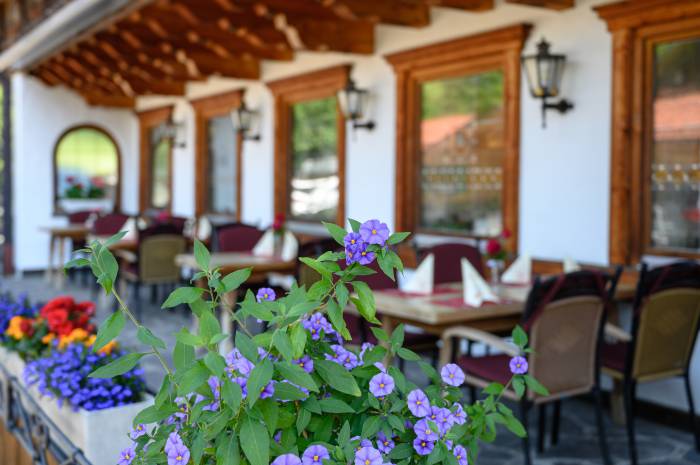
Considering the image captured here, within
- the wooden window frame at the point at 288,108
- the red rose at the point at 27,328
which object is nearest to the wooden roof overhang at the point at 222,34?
the wooden window frame at the point at 288,108

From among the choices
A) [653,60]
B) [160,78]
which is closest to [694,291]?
[653,60]

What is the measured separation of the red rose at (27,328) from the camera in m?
2.99

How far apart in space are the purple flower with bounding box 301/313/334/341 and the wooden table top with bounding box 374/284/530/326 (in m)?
2.30

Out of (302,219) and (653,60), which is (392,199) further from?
(653,60)

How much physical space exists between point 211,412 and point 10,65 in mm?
11281

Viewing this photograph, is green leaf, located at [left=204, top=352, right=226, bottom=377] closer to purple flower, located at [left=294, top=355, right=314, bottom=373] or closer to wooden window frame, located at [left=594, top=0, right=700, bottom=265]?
purple flower, located at [left=294, top=355, right=314, bottom=373]

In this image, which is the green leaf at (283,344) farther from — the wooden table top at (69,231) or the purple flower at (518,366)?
the wooden table top at (69,231)

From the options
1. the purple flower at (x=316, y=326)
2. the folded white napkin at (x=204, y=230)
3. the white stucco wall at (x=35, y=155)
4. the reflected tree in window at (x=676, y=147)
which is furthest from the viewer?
the white stucco wall at (x=35, y=155)

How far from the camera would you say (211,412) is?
1293 mm

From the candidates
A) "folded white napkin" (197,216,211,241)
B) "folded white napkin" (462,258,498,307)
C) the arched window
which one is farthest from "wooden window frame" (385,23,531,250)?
the arched window

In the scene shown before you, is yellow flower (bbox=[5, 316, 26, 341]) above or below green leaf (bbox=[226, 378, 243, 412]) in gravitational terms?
below

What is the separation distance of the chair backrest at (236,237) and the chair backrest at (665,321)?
3.83 m

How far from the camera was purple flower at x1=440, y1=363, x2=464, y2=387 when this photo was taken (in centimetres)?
153

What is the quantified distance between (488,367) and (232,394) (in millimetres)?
2749
